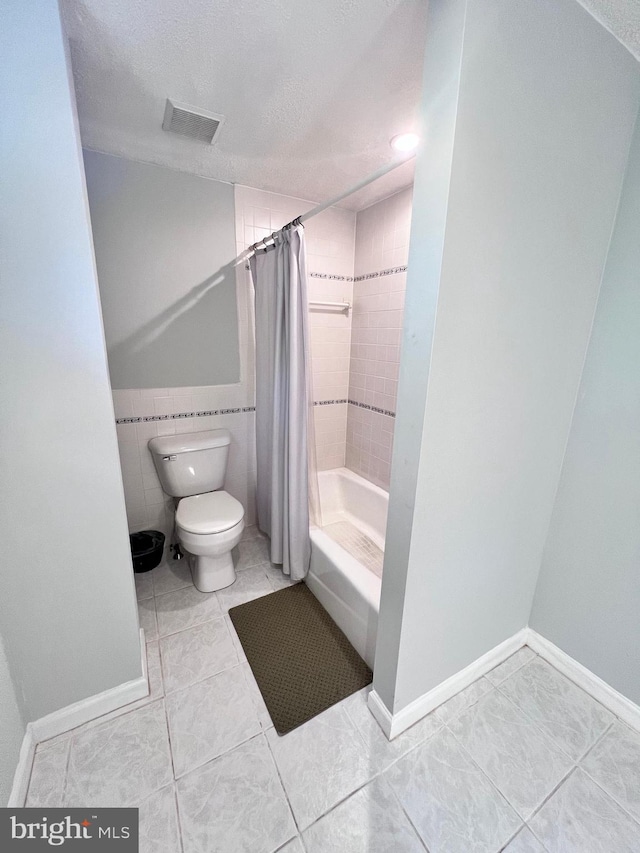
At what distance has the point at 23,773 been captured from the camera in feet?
3.45

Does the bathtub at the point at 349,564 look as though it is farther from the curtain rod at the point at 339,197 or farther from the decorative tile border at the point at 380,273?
the curtain rod at the point at 339,197

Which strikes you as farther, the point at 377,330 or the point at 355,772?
the point at 377,330

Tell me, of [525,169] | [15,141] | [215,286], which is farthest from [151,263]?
[525,169]

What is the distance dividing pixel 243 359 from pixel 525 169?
165 cm

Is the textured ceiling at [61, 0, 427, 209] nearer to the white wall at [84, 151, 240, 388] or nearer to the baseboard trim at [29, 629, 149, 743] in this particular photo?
the white wall at [84, 151, 240, 388]

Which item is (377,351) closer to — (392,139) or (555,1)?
(392,139)

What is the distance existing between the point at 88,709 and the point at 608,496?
6.78 feet

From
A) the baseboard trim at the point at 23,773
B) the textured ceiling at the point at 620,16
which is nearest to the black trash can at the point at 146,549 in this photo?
the baseboard trim at the point at 23,773

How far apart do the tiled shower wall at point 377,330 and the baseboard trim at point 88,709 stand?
1.62m

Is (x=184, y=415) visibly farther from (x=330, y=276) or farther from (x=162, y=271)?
(x=330, y=276)

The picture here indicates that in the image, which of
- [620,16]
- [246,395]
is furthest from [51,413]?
[620,16]

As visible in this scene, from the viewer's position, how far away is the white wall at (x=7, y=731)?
37.5 inches

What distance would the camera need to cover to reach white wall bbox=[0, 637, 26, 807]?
954mm

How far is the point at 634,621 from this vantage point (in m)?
1.25
